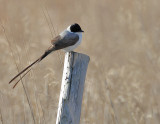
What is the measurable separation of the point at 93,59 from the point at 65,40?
0.44 m

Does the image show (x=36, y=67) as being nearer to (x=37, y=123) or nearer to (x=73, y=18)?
(x=37, y=123)

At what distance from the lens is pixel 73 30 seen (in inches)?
187

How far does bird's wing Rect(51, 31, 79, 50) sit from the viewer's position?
14.3 feet

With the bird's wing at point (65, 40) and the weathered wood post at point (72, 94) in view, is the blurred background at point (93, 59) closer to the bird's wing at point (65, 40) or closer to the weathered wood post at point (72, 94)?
the bird's wing at point (65, 40)

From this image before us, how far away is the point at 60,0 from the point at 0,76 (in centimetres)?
473

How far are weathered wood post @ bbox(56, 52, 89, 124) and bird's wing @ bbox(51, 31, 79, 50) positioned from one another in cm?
103

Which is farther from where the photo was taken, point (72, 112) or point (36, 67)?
point (36, 67)

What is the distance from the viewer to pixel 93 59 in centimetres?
472

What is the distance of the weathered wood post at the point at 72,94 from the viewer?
10.7ft

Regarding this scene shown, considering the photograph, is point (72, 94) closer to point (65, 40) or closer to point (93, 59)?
point (65, 40)

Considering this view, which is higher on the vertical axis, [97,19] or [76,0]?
[76,0]

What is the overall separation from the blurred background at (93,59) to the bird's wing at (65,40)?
3.5 inches

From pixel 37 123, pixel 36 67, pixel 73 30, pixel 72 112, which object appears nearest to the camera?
pixel 72 112

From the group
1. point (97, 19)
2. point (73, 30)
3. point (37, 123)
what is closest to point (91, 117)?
point (37, 123)
